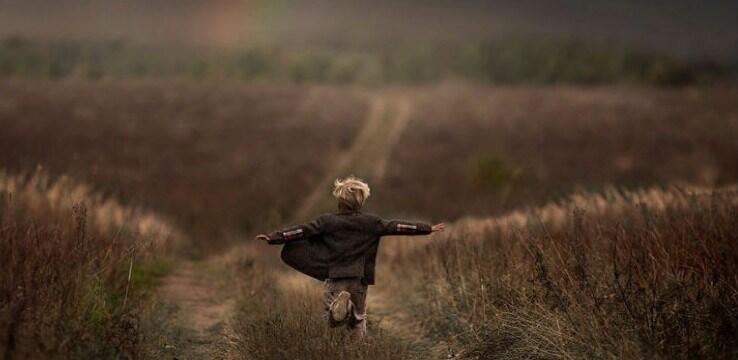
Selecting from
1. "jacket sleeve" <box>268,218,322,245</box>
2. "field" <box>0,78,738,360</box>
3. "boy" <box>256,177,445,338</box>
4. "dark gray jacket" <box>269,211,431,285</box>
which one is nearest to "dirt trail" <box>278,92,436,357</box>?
"field" <box>0,78,738,360</box>

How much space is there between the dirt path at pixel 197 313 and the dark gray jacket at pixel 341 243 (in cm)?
106

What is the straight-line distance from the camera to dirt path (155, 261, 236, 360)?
6.62 meters

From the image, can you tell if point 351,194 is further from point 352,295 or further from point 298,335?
point 298,335

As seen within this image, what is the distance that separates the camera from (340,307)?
18.4ft

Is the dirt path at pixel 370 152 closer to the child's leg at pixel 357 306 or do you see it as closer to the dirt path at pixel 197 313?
the dirt path at pixel 197 313

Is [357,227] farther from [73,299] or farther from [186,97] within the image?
[186,97]

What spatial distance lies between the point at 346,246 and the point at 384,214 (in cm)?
1658

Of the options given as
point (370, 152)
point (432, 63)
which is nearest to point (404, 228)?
point (370, 152)

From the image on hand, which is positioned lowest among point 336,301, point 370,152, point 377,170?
point 336,301

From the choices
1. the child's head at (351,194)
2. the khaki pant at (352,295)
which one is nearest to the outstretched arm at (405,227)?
the child's head at (351,194)

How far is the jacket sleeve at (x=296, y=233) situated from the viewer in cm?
562

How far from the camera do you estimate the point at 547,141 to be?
33.8 m

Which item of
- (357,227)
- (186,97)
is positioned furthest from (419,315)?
(186,97)

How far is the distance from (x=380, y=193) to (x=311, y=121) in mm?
14899
